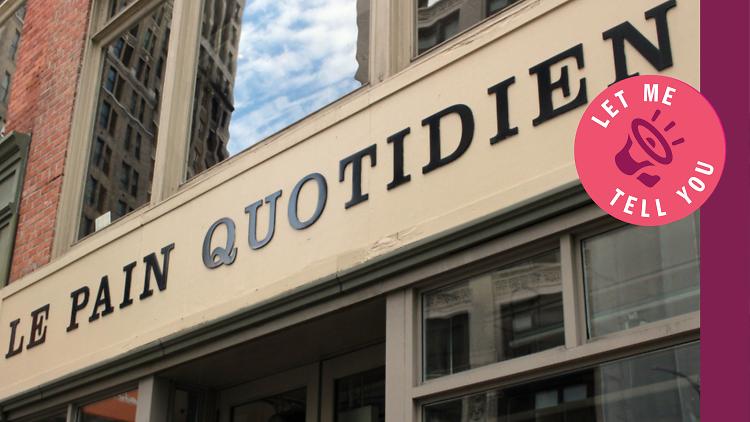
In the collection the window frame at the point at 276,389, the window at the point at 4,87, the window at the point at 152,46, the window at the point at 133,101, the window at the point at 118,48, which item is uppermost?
the window at the point at 4,87

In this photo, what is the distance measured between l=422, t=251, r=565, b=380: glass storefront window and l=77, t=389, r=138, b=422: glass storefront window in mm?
2826

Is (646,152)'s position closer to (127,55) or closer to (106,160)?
(106,160)

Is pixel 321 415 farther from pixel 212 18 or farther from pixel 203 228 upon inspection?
pixel 212 18

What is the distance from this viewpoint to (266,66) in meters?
7.07

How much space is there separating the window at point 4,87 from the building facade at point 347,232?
1117 mm

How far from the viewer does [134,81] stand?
8.01 meters

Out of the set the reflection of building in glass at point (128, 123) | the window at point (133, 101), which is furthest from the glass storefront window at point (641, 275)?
the window at point (133, 101)

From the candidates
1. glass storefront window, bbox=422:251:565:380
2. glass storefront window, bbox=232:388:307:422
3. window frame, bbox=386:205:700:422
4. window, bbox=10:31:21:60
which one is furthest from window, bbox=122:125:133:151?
glass storefront window, bbox=422:251:565:380

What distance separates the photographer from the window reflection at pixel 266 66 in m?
6.20

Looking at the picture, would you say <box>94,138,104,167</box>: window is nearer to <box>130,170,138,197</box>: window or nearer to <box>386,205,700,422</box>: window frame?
<box>130,170,138,197</box>: window

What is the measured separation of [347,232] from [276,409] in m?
1.78

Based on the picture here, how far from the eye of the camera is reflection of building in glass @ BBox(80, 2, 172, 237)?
745cm

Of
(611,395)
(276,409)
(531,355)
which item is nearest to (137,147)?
(276,409)

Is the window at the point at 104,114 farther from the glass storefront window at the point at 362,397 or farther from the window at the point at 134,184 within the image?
the glass storefront window at the point at 362,397
